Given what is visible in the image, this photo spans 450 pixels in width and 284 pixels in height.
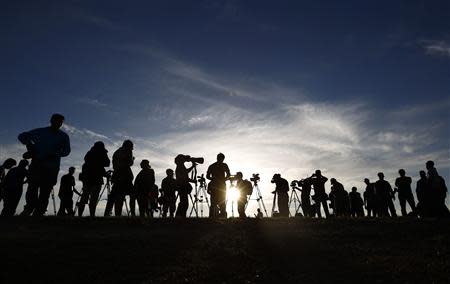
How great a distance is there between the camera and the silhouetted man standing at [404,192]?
57.2ft

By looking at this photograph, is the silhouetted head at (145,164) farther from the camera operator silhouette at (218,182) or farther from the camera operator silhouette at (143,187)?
the camera operator silhouette at (218,182)

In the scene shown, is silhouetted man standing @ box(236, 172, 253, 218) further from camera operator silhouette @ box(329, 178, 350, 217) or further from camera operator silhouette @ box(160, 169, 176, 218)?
camera operator silhouette @ box(329, 178, 350, 217)

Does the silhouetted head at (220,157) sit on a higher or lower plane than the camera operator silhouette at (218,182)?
higher

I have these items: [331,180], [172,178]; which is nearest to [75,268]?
[172,178]

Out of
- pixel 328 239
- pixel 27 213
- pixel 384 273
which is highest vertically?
pixel 27 213

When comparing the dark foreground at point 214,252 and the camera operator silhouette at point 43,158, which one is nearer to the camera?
the dark foreground at point 214,252

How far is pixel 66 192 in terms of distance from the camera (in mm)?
15414

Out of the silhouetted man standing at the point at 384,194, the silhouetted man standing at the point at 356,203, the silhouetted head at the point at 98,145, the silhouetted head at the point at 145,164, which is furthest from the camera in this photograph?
the silhouetted man standing at the point at 356,203

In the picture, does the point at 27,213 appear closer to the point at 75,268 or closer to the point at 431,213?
the point at 75,268

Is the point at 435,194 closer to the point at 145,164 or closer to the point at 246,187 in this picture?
the point at 246,187

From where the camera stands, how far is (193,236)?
9.32 meters

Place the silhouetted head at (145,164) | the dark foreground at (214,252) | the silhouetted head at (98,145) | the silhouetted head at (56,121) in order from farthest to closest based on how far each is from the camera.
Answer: the silhouetted head at (145,164) < the silhouetted head at (98,145) < the silhouetted head at (56,121) < the dark foreground at (214,252)

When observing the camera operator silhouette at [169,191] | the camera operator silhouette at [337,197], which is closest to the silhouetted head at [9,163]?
the camera operator silhouette at [169,191]

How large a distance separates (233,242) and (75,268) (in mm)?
3438
